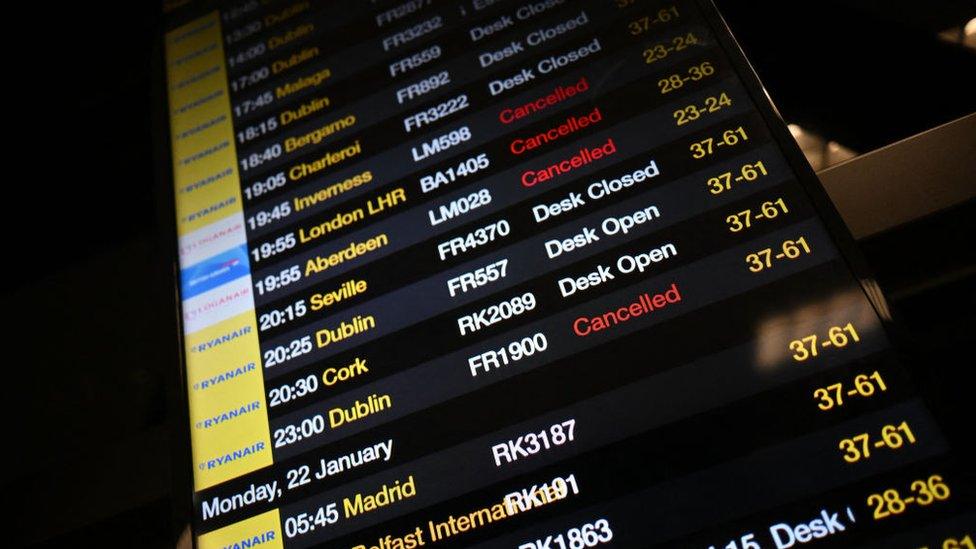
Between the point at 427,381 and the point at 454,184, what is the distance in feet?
1.93

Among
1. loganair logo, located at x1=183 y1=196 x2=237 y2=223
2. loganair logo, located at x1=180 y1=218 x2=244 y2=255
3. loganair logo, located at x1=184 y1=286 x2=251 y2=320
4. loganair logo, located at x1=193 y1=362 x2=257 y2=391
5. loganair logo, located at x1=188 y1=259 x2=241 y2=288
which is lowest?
loganair logo, located at x1=193 y1=362 x2=257 y2=391

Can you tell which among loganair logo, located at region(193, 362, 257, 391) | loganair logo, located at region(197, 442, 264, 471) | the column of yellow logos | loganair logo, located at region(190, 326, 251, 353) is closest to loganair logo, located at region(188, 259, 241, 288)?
the column of yellow logos

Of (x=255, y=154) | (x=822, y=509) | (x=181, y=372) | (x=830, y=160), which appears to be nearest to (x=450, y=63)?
(x=255, y=154)

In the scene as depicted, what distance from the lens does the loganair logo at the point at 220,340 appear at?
6.88 feet

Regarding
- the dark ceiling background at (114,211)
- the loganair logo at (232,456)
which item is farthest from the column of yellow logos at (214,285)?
the dark ceiling background at (114,211)

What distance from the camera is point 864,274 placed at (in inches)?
61.8

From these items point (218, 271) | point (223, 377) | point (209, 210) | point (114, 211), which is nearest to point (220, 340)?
point (223, 377)

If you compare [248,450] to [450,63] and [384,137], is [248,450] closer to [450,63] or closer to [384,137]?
[384,137]

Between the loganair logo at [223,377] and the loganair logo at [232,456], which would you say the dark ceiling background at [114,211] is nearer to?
the loganair logo at [223,377]

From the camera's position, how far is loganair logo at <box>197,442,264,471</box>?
6.25 feet

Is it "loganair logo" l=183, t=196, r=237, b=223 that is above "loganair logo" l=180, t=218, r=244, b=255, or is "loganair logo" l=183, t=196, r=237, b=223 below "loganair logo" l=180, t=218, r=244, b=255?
above

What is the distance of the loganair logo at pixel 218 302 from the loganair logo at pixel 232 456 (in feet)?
1.53

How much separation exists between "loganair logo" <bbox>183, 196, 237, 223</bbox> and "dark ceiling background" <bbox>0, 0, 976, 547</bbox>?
0.38 feet

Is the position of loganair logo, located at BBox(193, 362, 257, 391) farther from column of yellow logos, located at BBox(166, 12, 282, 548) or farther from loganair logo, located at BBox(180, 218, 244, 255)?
loganair logo, located at BBox(180, 218, 244, 255)
